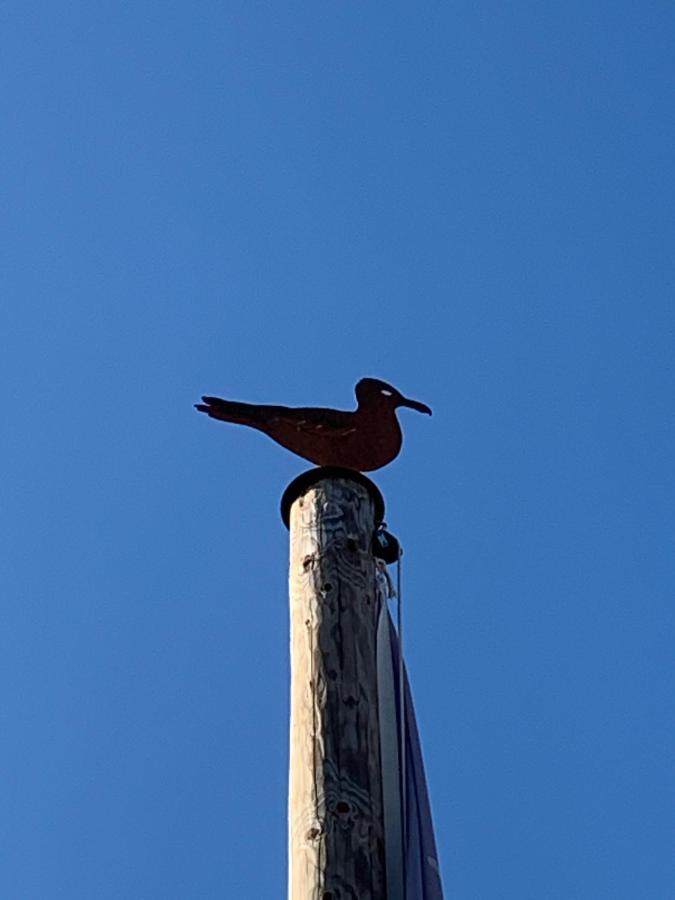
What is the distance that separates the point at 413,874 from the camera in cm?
318

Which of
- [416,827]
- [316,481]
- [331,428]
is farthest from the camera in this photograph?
[331,428]

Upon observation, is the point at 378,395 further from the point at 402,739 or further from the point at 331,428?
the point at 402,739

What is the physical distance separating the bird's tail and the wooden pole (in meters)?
0.57

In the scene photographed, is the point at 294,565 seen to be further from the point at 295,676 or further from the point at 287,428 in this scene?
the point at 287,428

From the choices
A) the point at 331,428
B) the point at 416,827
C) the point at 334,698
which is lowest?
the point at 416,827

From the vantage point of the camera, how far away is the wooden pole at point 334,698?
10.3 ft

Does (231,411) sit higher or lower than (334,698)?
higher

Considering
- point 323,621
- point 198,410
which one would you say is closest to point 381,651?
point 323,621

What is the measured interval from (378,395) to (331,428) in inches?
14.6

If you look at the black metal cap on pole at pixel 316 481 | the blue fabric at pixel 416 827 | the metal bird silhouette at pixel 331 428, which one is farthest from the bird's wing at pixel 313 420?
the blue fabric at pixel 416 827

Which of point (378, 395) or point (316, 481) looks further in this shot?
point (378, 395)

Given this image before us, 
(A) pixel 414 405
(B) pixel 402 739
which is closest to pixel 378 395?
(A) pixel 414 405

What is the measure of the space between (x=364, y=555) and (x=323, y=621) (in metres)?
0.26

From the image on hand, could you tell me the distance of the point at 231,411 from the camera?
4.49 meters
